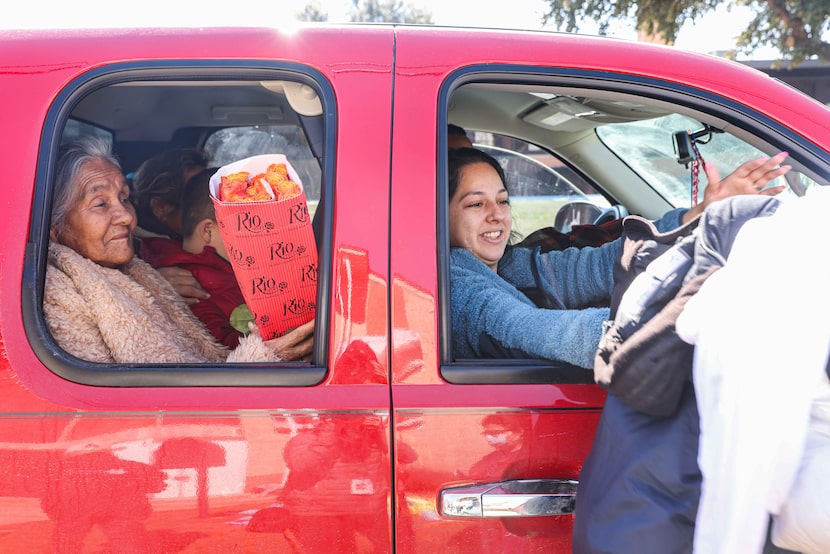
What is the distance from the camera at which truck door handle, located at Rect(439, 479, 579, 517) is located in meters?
1.42

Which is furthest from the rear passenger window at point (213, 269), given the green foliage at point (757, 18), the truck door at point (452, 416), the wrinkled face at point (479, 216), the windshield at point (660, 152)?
the green foliage at point (757, 18)

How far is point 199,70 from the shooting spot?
157 centimetres

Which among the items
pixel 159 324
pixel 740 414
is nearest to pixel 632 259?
pixel 740 414

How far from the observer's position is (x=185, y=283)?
7.54 ft

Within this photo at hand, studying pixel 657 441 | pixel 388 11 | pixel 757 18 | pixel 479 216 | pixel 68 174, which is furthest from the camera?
pixel 388 11

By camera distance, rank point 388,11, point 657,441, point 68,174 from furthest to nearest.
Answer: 1. point 388,11
2. point 68,174
3. point 657,441

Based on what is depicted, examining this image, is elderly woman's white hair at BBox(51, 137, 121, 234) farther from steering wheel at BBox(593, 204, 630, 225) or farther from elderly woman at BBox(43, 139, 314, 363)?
steering wheel at BBox(593, 204, 630, 225)

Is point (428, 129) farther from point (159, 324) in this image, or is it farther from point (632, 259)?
point (159, 324)

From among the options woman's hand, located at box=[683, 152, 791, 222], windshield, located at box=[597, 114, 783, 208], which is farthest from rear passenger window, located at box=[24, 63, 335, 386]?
windshield, located at box=[597, 114, 783, 208]

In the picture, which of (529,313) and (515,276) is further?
(515,276)

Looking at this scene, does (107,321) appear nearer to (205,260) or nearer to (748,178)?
(205,260)

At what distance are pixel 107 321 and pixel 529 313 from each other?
101cm

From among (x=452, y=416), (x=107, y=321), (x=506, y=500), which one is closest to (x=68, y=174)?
(x=107, y=321)

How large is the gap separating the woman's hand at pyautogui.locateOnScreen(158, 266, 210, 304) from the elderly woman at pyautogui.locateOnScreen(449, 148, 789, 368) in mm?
838
